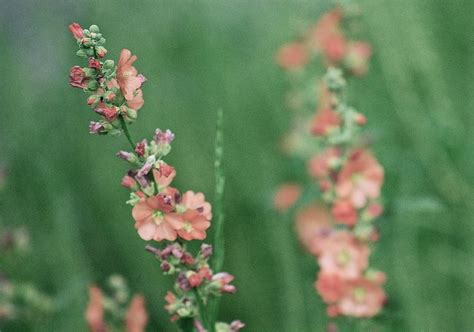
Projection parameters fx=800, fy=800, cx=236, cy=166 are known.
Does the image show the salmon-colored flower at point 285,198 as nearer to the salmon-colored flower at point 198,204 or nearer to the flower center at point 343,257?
the flower center at point 343,257

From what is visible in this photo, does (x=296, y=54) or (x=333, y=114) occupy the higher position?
(x=296, y=54)

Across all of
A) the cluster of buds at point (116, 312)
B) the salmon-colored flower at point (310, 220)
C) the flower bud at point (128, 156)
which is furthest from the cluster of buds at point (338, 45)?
the flower bud at point (128, 156)

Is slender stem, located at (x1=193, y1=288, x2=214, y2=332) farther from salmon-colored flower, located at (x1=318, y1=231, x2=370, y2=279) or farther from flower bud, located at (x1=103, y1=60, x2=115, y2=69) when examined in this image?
salmon-colored flower, located at (x1=318, y1=231, x2=370, y2=279)

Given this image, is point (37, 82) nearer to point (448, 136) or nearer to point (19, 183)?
point (19, 183)

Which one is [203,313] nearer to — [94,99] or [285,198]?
[94,99]

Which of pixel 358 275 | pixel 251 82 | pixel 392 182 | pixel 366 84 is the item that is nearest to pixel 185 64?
pixel 251 82

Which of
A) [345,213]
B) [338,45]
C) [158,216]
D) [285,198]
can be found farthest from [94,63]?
[285,198]

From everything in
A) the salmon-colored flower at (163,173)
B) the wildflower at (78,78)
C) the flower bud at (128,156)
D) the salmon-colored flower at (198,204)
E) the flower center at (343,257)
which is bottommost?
the flower center at (343,257)

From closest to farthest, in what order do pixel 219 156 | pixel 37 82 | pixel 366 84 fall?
pixel 219 156 < pixel 366 84 < pixel 37 82
